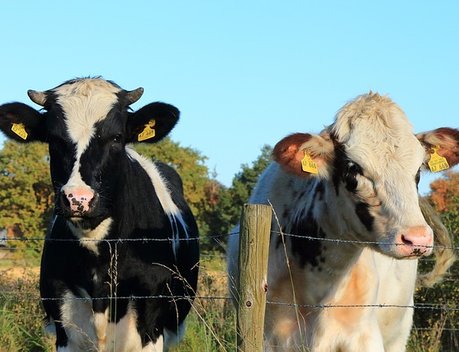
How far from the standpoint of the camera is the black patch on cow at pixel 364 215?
18.3 ft

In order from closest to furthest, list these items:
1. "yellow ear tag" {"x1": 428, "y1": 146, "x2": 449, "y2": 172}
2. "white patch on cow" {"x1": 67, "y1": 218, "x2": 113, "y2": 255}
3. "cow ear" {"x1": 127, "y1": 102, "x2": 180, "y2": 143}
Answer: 1. "yellow ear tag" {"x1": 428, "y1": 146, "x2": 449, "y2": 172}
2. "white patch on cow" {"x1": 67, "y1": 218, "x2": 113, "y2": 255}
3. "cow ear" {"x1": 127, "y1": 102, "x2": 180, "y2": 143}

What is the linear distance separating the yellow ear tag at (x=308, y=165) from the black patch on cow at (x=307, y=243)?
526 mm

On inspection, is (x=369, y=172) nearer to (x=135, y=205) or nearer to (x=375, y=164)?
(x=375, y=164)

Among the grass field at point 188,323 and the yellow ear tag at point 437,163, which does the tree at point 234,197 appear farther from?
the yellow ear tag at point 437,163

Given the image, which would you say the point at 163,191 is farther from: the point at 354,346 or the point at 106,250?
the point at 354,346

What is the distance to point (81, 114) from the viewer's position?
257 inches

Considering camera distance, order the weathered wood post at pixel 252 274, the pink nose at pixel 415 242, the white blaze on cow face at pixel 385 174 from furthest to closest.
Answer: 1. the white blaze on cow face at pixel 385 174
2. the pink nose at pixel 415 242
3. the weathered wood post at pixel 252 274

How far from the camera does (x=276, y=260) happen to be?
6.40 meters

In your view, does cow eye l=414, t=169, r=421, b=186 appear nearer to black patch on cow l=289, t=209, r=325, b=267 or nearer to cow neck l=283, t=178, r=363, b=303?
cow neck l=283, t=178, r=363, b=303

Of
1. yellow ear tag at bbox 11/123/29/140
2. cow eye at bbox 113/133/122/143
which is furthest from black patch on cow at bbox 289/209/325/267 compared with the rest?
yellow ear tag at bbox 11/123/29/140

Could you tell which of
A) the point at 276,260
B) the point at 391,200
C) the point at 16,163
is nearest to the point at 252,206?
the point at 391,200

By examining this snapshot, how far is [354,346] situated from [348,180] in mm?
1205

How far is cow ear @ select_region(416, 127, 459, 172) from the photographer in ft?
19.7

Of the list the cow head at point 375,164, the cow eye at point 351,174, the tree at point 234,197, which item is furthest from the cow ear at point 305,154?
the tree at point 234,197
